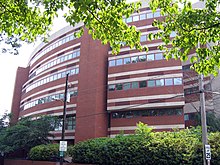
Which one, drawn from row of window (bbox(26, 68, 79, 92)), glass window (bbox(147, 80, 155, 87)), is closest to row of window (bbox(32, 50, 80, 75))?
row of window (bbox(26, 68, 79, 92))

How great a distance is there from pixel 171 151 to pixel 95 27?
1266 centimetres

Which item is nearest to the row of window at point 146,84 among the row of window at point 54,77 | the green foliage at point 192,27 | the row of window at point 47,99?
the row of window at point 47,99

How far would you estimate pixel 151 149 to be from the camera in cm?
1741

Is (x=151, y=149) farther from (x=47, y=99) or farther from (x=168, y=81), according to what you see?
(x=47, y=99)

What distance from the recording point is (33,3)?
6.80 metres

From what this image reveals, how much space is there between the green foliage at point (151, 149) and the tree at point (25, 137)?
37.6ft

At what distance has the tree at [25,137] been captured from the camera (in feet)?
102

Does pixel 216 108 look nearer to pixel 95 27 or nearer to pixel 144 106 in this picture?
pixel 144 106

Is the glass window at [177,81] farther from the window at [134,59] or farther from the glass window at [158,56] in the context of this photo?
the window at [134,59]

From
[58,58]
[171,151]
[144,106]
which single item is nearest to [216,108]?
[144,106]

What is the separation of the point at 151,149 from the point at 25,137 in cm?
1947

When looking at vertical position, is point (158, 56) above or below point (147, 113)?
above

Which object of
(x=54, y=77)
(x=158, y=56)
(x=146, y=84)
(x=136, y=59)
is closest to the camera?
(x=146, y=84)

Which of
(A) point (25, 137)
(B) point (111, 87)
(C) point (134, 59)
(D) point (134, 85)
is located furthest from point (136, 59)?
(A) point (25, 137)
